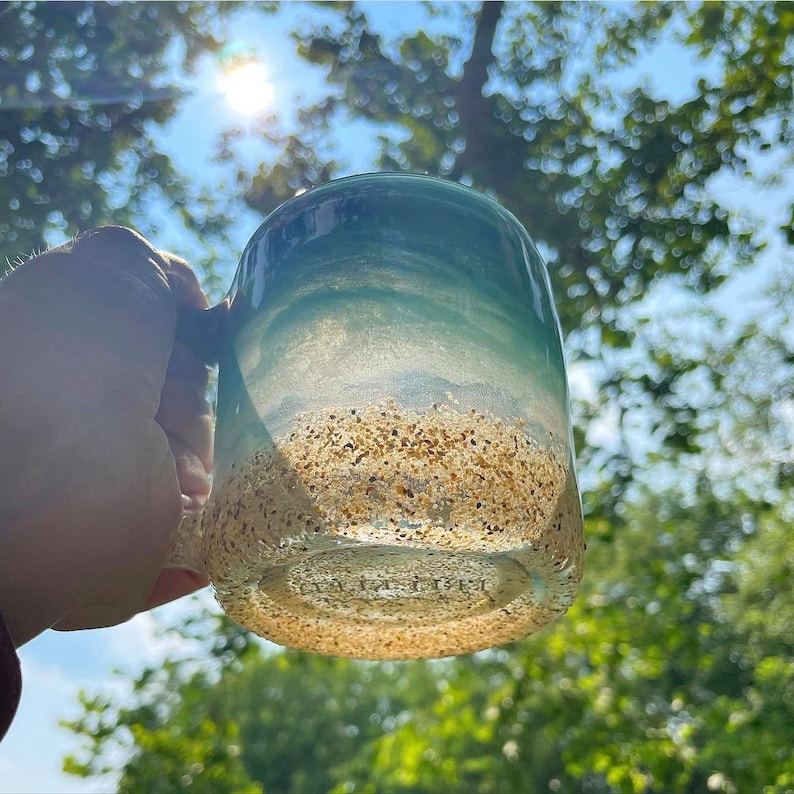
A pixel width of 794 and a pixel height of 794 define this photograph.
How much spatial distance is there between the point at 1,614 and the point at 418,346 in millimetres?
356

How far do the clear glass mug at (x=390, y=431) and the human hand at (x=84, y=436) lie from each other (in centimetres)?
5

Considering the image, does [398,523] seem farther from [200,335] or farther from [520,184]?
[520,184]

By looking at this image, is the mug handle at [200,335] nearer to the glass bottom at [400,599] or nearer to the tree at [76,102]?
the glass bottom at [400,599]

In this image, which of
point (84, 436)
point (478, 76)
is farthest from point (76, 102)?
point (84, 436)

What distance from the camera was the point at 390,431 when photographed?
56 centimetres

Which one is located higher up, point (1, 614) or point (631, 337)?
point (1, 614)

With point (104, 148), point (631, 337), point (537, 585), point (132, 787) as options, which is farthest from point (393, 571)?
point (132, 787)

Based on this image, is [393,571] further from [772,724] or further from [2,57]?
[772,724]

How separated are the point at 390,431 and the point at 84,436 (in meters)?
0.23

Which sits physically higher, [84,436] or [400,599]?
[84,436]

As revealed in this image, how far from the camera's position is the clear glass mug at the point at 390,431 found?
21.6 inches

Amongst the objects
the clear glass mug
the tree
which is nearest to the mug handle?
the clear glass mug

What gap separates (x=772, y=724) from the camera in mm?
3176

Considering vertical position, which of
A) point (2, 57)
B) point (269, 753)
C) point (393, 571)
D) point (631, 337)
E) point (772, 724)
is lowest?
point (269, 753)
